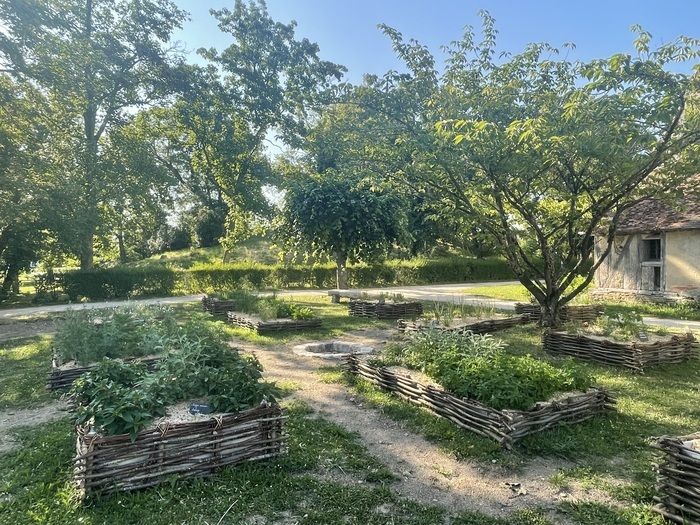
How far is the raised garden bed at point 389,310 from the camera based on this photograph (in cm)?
1354

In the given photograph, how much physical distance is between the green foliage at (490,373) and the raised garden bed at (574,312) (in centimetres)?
654

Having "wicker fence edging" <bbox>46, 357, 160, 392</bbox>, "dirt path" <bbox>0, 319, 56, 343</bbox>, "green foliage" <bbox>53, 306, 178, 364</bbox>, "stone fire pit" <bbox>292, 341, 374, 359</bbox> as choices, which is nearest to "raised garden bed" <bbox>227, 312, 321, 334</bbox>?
"stone fire pit" <bbox>292, 341, 374, 359</bbox>

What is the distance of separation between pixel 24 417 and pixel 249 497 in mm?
3777

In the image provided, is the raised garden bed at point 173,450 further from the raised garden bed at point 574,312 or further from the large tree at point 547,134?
the raised garden bed at point 574,312

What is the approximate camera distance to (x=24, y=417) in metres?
5.55

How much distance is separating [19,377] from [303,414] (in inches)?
206

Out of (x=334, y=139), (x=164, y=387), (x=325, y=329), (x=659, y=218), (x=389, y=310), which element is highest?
(x=334, y=139)

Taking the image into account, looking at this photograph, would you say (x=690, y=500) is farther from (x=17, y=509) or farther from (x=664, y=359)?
(x=664, y=359)

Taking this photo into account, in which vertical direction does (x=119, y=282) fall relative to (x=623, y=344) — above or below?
above

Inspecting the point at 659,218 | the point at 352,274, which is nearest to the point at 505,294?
the point at 659,218

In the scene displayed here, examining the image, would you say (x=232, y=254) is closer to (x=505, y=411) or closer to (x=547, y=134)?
(x=547, y=134)

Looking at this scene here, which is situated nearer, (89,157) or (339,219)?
(339,219)

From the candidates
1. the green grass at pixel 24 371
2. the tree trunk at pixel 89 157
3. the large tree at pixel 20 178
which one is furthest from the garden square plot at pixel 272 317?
the tree trunk at pixel 89 157

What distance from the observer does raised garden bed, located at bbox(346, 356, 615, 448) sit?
4406 millimetres
